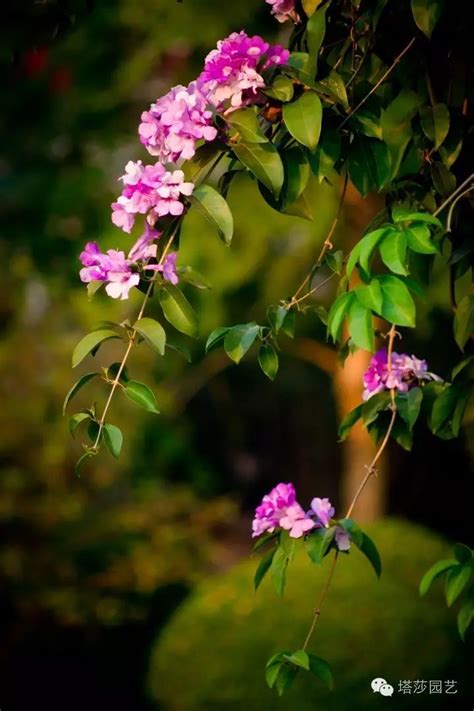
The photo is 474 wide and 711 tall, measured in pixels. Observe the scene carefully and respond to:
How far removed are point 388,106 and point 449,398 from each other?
455 millimetres

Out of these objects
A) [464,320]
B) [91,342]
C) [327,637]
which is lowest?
[327,637]

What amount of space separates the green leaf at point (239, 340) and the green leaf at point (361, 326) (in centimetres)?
19

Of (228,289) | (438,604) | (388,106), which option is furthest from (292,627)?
(388,106)

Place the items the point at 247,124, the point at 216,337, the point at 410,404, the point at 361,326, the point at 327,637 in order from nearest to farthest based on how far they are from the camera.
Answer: the point at 361,326 < the point at 247,124 < the point at 216,337 < the point at 410,404 < the point at 327,637

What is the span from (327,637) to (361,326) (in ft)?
8.91

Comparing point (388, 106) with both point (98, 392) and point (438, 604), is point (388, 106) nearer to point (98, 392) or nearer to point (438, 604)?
point (438, 604)

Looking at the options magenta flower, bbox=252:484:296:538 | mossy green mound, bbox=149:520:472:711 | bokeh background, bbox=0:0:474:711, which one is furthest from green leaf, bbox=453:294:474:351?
bokeh background, bbox=0:0:474:711

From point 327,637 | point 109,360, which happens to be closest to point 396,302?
point 327,637

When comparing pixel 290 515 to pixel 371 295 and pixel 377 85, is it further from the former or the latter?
pixel 377 85

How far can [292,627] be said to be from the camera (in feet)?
12.4

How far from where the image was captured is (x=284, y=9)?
55.2 inches

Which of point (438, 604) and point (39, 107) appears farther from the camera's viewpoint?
point (39, 107)

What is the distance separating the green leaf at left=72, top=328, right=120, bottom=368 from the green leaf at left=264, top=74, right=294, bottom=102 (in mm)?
372

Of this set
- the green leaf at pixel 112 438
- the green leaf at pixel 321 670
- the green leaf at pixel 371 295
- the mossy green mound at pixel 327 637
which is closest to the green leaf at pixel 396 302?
the green leaf at pixel 371 295
